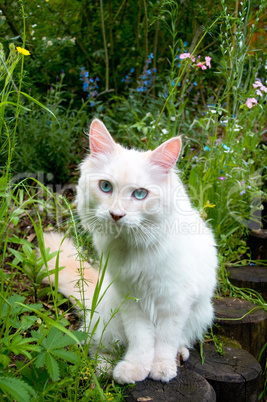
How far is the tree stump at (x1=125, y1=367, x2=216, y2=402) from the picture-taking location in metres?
1.80

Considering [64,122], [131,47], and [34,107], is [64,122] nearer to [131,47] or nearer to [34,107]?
[34,107]

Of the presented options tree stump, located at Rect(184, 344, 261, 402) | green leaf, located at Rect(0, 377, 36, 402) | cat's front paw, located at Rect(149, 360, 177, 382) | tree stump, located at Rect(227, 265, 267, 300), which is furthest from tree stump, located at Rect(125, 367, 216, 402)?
tree stump, located at Rect(227, 265, 267, 300)

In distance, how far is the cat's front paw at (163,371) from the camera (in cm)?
193

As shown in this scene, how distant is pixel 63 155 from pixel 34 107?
650 millimetres

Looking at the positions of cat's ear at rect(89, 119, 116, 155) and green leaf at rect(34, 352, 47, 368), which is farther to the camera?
cat's ear at rect(89, 119, 116, 155)

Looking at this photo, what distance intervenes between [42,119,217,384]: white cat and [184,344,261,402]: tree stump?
13cm

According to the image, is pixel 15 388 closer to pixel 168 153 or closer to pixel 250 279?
Result: pixel 168 153

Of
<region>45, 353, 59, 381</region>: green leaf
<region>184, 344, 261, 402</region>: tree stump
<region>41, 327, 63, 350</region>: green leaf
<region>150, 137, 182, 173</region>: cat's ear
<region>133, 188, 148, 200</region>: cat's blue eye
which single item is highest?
<region>150, 137, 182, 173</region>: cat's ear

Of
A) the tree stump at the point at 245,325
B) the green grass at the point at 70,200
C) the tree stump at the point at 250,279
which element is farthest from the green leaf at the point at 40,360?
the tree stump at the point at 250,279

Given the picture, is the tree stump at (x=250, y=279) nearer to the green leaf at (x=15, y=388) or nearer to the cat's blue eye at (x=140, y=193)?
the cat's blue eye at (x=140, y=193)

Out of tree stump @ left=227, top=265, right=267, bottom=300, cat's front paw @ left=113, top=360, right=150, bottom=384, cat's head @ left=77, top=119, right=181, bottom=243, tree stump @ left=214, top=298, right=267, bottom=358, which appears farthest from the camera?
tree stump @ left=227, top=265, right=267, bottom=300

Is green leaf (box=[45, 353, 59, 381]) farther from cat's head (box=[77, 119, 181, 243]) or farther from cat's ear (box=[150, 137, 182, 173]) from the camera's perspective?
cat's ear (box=[150, 137, 182, 173])

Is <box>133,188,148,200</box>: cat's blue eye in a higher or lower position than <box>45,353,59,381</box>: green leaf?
higher

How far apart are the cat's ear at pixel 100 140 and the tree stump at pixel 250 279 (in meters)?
1.46
